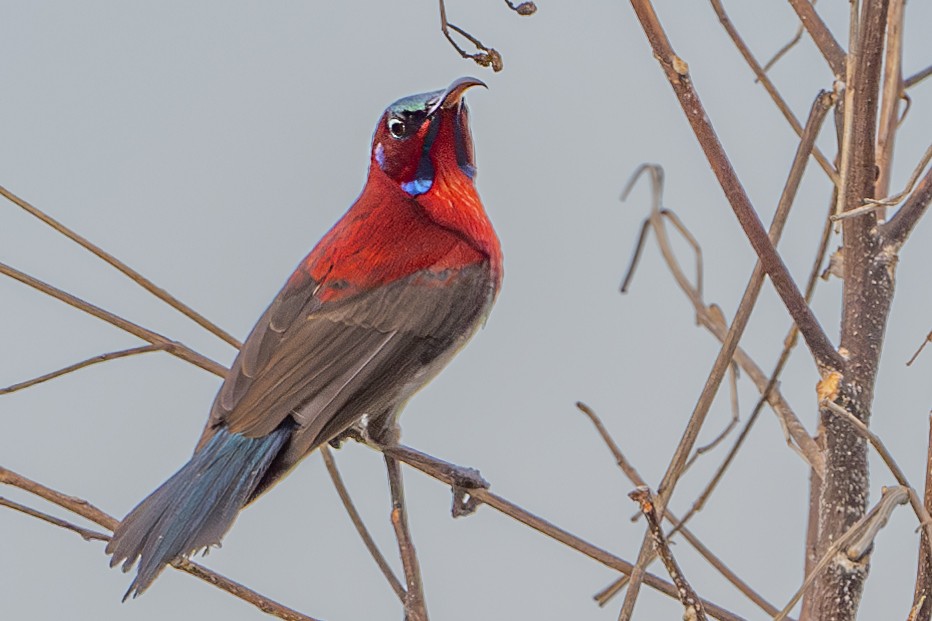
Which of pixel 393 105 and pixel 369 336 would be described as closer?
pixel 369 336

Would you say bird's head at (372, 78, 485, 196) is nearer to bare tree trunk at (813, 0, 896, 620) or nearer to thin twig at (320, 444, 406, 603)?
thin twig at (320, 444, 406, 603)

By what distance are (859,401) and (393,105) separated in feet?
2.33

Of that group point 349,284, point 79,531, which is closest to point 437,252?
point 349,284

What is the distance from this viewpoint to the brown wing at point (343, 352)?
1.18 m

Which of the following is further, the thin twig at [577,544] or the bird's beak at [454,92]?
the bird's beak at [454,92]

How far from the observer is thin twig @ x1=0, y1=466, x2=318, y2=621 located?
2.82 feet

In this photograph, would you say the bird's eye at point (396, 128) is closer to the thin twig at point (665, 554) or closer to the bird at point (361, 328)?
the bird at point (361, 328)

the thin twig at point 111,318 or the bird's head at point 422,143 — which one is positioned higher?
the bird's head at point 422,143

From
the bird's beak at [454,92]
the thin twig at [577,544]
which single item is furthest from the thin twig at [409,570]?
the bird's beak at [454,92]

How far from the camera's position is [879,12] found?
0.85 m

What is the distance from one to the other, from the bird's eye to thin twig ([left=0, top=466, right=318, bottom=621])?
2.11 feet

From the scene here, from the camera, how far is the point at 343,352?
124 centimetres

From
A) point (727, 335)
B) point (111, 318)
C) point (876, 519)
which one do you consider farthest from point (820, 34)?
point (111, 318)

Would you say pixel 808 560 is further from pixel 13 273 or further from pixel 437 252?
pixel 13 273
